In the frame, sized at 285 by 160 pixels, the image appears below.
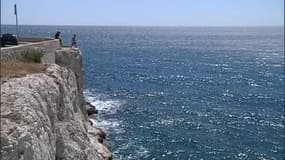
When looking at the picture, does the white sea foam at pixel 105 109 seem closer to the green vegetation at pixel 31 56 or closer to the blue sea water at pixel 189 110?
the blue sea water at pixel 189 110

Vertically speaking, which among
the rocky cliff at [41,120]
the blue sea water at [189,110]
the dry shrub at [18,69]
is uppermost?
the dry shrub at [18,69]

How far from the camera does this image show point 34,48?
30906 millimetres

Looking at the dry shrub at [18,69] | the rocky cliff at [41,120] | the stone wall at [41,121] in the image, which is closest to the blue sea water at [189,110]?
the rocky cliff at [41,120]

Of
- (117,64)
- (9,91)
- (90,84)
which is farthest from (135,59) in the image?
(9,91)

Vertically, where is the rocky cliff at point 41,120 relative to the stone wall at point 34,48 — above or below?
below

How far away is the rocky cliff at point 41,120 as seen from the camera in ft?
58.4

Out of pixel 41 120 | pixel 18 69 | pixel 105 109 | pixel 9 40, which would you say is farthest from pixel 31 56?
pixel 105 109

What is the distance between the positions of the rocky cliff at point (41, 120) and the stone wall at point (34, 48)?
251cm

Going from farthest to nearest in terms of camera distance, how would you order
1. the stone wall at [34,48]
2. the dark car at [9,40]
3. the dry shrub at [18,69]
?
the dark car at [9,40] → the stone wall at [34,48] → the dry shrub at [18,69]

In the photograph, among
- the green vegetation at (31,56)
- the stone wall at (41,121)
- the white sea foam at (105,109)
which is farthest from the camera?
the white sea foam at (105,109)

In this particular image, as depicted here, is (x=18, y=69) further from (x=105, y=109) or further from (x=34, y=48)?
(x=105, y=109)

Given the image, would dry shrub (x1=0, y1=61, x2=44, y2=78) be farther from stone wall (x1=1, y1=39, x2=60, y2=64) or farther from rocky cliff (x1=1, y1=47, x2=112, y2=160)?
stone wall (x1=1, y1=39, x2=60, y2=64)

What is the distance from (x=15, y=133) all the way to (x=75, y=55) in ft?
82.2

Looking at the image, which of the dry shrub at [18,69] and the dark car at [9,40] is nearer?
the dry shrub at [18,69]
